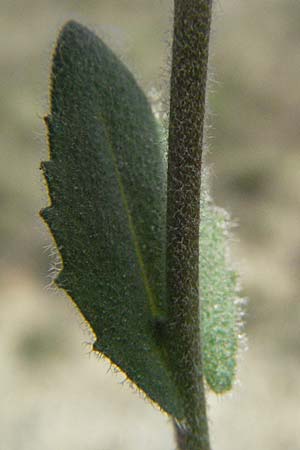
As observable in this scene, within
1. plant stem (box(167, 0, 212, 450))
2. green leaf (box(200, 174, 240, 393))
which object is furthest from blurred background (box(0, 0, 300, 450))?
plant stem (box(167, 0, 212, 450))

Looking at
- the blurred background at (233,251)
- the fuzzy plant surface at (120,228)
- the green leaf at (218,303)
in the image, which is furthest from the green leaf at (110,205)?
the blurred background at (233,251)

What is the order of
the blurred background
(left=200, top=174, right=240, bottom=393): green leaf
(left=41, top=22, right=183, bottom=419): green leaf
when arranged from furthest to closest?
the blurred background
(left=200, top=174, right=240, bottom=393): green leaf
(left=41, top=22, right=183, bottom=419): green leaf

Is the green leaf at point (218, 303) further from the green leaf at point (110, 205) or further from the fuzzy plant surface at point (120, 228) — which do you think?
the green leaf at point (110, 205)

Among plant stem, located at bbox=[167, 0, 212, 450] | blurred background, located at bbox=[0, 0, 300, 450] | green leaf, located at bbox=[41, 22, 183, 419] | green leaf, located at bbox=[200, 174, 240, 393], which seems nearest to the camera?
plant stem, located at bbox=[167, 0, 212, 450]

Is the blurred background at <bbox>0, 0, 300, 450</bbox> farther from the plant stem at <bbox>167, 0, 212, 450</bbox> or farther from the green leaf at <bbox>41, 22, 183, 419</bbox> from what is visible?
the plant stem at <bbox>167, 0, 212, 450</bbox>

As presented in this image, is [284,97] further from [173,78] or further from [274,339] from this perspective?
[173,78]

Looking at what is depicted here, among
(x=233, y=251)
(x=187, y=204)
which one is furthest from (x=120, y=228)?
(x=233, y=251)

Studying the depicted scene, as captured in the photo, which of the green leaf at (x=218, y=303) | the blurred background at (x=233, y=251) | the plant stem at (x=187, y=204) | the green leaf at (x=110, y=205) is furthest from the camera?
the blurred background at (x=233, y=251)
